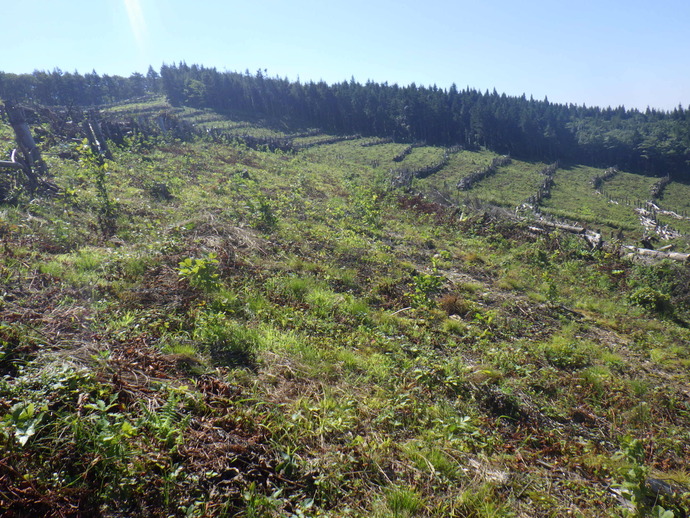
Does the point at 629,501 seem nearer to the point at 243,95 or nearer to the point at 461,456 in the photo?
the point at 461,456

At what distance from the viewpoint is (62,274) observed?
19.2 ft

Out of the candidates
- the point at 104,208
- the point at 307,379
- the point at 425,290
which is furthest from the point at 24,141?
the point at 425,290

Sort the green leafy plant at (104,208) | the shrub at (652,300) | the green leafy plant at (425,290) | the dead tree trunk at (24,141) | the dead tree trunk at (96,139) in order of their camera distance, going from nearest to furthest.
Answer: the green leafy plant at (425,290) → the green leafy plant at (104,208) → the shrub at (652,300) → the dead tree trunk at (24,141) → the dead tree trunk at (96,139)

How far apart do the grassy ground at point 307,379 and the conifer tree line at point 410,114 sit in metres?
72.8

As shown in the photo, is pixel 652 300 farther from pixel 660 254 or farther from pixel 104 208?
pixel 104 208

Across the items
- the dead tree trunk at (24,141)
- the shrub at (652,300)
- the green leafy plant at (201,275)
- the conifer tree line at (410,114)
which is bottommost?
the shrub at (652,300)

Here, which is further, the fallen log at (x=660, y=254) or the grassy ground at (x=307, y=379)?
the fallen log at (x=660, y=254)

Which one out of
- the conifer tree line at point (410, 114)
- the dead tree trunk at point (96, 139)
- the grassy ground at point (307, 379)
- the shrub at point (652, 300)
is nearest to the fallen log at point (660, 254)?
the grassy ground at point (307, 379)

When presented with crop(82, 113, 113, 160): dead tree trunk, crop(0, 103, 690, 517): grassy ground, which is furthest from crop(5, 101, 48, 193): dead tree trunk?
crop(82, 113, 113, 160): dead tree trunk

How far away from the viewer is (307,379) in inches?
173

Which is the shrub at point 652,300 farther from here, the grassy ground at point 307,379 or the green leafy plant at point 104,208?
the green leafy plant at point 104,208

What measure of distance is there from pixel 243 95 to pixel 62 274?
97.5m

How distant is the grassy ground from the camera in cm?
275

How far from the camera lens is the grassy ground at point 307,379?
2746mm
